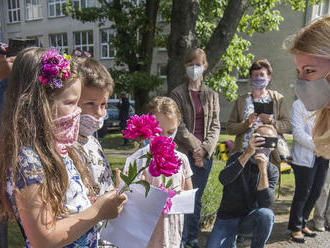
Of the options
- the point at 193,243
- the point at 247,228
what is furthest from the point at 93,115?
the point at 193,243

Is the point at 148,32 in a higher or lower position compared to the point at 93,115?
higher

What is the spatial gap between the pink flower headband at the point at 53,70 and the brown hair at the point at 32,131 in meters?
0.03

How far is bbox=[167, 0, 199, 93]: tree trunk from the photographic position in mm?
4750

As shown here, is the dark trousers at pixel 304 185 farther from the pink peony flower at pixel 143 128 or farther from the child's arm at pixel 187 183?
the pink peony flower at pixel 143 128

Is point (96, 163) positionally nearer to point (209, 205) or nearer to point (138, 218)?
point (138, 218)

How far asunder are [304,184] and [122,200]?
3043 millimetres

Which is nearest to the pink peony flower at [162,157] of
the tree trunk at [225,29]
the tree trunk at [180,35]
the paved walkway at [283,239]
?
the paved walkway at [283,239]

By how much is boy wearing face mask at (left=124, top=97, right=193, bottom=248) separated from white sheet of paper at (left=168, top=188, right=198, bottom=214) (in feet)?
0.91

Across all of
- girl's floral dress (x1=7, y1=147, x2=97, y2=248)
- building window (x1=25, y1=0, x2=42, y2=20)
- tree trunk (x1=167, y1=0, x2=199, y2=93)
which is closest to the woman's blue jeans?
girl's floral dress (x1=7, y1=147, x2=97, y2=248)

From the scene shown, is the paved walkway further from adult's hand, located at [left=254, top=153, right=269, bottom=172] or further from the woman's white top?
adult's hand, located at [left=254, top=153, right=269, bottom=172]

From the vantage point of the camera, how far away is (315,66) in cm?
177

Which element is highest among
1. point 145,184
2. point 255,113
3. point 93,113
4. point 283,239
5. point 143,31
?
point 143,31

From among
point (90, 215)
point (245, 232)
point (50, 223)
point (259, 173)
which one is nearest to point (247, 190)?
point (259, 173)

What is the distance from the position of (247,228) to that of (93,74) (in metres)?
2.04
